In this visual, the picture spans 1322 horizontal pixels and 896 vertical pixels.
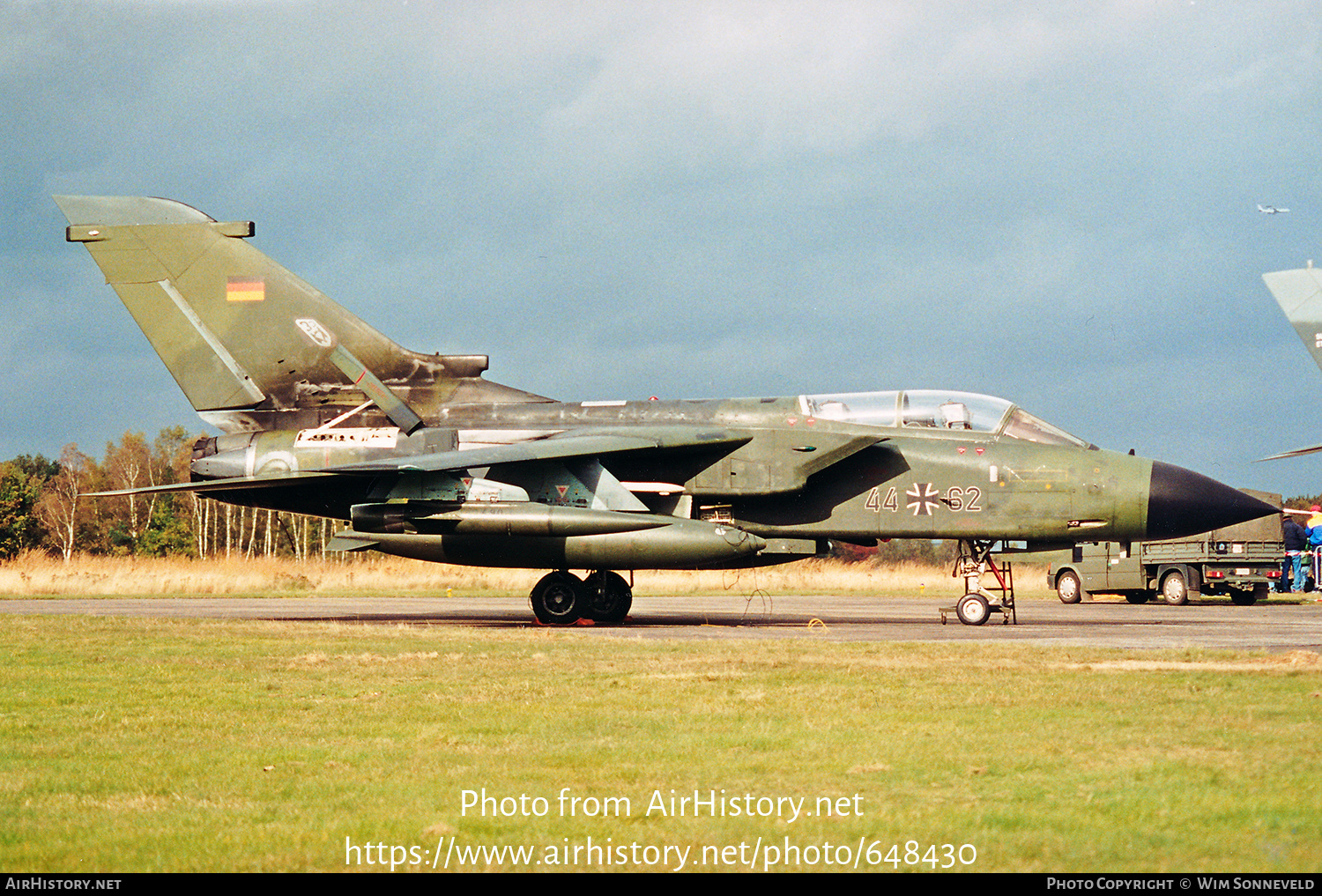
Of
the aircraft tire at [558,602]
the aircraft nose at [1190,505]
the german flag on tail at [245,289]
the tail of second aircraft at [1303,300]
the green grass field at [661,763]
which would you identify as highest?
the german flag on tail at [245,289]

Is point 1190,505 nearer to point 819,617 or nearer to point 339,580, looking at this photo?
point 819,617

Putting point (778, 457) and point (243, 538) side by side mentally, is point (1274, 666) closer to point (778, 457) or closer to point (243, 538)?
point (778, 457)

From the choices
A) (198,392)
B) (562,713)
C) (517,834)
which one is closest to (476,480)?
(198,392)

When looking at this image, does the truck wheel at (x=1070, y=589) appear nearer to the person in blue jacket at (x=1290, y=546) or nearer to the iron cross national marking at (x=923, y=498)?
the person in blue jacket at (x=1290, y=546)

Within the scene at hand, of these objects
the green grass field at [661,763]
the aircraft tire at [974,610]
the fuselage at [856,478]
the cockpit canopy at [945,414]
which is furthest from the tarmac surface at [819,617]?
the green grass field at [661,763]

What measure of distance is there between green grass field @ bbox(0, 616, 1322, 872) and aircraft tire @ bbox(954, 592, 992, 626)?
569 centimetres

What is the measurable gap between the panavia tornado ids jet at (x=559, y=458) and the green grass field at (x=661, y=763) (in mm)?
5137

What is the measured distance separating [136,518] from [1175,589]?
50.8 meters

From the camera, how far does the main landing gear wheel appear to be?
1598 cm

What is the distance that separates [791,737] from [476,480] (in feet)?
31.7

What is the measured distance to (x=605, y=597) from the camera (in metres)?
16.0

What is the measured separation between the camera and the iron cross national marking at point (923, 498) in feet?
50.1

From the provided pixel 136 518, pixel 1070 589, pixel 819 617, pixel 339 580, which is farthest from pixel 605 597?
pixel 136 518

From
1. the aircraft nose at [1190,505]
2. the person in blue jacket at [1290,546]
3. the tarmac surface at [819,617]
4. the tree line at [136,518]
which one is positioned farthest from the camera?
the tree line at [136,518]
